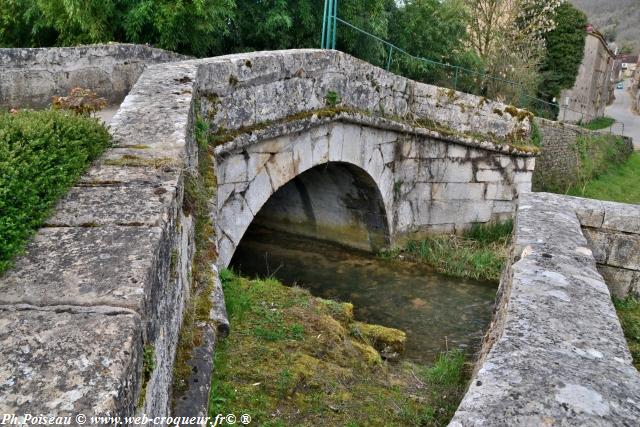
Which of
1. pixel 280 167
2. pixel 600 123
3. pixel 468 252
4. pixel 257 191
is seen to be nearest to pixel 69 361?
pixel 257 191

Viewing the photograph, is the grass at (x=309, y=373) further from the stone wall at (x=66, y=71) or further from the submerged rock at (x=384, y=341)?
the stone wall at (x=66, y=71)

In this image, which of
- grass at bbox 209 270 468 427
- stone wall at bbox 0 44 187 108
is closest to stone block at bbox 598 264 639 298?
grass at bbox 209 270 468 427

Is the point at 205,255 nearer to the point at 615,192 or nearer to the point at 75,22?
the point at 75,22

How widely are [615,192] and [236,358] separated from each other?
1397 cm

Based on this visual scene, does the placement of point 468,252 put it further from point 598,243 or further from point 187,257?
point 187,257

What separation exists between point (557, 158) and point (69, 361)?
13.2 metres

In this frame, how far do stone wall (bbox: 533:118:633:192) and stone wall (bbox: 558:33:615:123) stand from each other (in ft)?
28.3

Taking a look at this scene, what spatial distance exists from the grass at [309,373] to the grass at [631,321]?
3.35 ft

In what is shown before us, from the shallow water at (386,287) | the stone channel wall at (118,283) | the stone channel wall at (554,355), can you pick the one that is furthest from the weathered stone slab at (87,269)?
the shallow water at (386,287)

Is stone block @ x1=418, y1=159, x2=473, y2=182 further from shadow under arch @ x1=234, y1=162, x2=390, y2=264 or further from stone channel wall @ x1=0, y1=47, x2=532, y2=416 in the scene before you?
stone channel wall @ x1=0, y1=47, x2=532, y2=416

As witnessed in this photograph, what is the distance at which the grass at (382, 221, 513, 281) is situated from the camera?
354 inches

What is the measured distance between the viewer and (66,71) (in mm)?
6113

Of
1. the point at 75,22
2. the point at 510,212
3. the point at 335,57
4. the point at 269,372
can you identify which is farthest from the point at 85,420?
the point at 510,212

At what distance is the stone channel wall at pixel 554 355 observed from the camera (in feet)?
5.40
